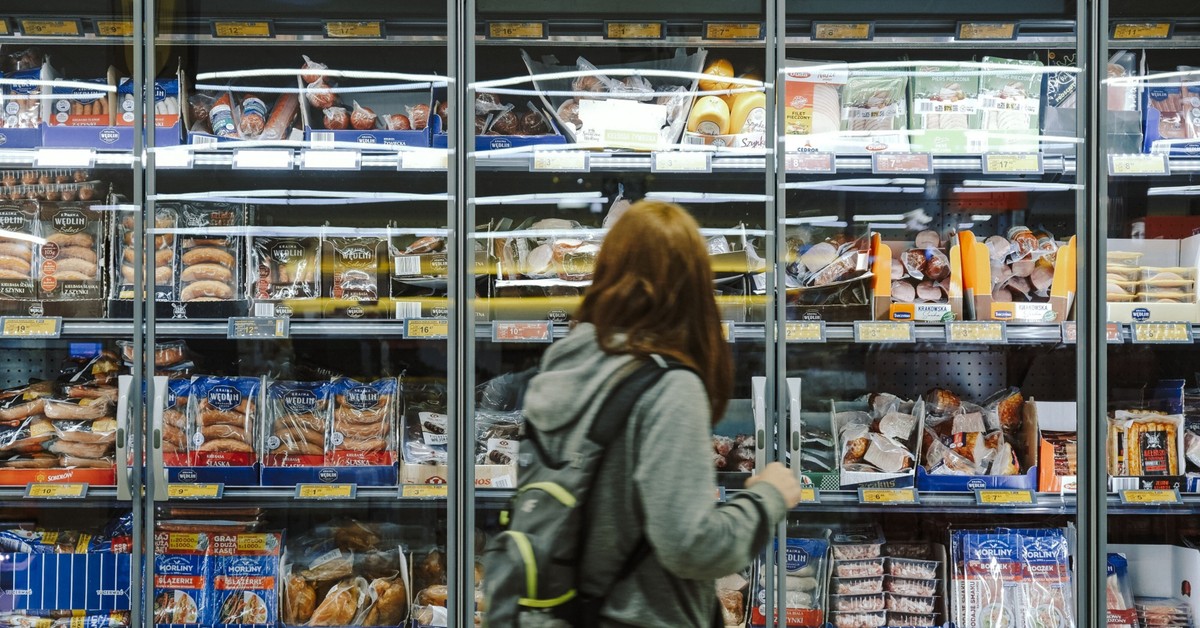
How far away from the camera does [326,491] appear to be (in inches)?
95.4

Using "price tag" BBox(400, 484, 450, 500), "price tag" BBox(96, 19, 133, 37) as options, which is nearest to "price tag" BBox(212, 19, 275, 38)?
"price tag" BBox(96, 19, 133, 37)

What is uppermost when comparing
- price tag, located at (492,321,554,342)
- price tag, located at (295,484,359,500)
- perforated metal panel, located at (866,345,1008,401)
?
price tag, located at (492,321,554,342)

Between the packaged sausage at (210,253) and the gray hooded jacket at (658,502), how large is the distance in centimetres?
165

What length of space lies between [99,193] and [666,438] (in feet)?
7.65

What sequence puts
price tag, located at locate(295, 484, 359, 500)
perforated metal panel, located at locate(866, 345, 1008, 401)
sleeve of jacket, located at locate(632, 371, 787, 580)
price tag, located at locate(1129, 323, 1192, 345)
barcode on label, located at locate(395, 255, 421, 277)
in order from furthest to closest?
perforated metal panel, located at locate(866, 345, 1008, 401) → barcode on label, located at locate(395, 255, 421, 277) → price tag, located at locate(295, 484, 359, 500) → price tag, located at locate(1129, 323, 1192, 345) → sleeve of jacket, located at locate(632, 371, 787, 580)

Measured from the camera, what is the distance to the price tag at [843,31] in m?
2.70

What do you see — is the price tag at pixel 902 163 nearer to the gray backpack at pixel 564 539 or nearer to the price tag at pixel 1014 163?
the price tag at pixel 1014 163

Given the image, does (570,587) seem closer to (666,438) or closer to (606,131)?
(666,438)

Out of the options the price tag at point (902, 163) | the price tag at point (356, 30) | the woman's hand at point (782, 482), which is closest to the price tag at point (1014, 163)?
the price tag at point (902, 163)

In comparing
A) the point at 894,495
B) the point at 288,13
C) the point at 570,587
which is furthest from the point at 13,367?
the point at 894,495

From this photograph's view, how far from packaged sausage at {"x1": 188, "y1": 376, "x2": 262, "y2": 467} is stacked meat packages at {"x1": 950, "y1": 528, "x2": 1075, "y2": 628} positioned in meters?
2.12

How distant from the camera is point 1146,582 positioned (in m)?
2.57

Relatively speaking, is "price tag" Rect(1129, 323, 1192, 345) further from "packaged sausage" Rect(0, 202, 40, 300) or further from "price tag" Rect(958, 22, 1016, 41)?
"packaged sausage" Rect(0, 202, 40, 300)

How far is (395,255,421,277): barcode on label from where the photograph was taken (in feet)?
8.62
